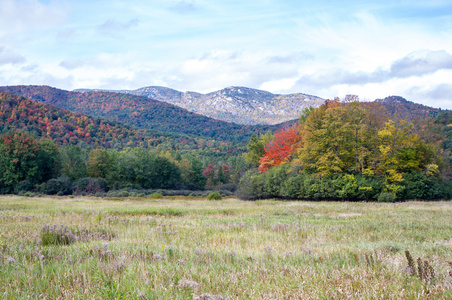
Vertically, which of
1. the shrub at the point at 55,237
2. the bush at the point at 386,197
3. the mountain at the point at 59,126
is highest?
the mountain at the point at 59,126

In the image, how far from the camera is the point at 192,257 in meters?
5.64

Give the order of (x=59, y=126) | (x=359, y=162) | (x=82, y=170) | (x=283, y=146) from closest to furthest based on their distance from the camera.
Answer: (x=359, y=162)
(x=283, y=146)
(x=82, y=170)
(x=59, y=126)

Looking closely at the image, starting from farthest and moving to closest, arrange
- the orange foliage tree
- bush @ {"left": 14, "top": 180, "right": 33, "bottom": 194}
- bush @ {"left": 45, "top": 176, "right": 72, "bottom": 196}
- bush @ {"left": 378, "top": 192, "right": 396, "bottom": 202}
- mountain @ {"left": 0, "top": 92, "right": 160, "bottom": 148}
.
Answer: mountain @ {"left": 0, "top": 92, "right": 160, "bottom": 148} → bush @ {"left": 45, "top": 176, "right": 72, "bottom": 196} → bush @ {"left": 14, "top": 180, "right": 33, "bottom": 194} → the orange foliage tree → bush @ {"left": 378, "top": 192, "right": 396, "bottom": 202}

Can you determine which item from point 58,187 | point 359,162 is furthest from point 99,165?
point 359,162

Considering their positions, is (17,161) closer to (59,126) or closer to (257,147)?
(257,147)

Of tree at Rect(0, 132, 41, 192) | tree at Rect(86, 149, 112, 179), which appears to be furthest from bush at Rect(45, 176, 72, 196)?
tree at Rect(86, 149, 112, 179)

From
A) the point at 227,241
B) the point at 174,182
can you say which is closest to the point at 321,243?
the point at 227,241

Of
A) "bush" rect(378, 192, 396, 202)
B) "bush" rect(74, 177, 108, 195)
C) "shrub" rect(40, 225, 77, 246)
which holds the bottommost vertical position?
"bush" rect(74, 177, 108, 195)

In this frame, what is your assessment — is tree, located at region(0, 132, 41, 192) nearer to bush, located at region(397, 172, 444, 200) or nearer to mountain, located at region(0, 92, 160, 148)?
mountain, located at region(0, 92, 160, 148)

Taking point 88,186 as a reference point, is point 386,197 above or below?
above

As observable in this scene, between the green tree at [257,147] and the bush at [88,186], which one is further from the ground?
the green tree at [257,147]

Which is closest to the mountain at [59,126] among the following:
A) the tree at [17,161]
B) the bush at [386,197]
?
the tree at [17,161]

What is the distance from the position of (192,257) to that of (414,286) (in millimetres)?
3612

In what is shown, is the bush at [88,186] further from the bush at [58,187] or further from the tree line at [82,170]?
the bush at [58,187]
